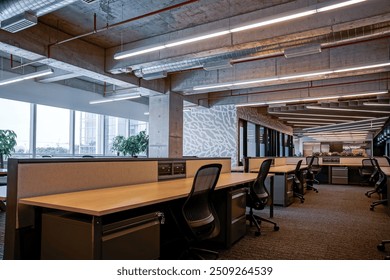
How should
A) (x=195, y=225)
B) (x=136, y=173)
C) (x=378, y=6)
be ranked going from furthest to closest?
1. (x=378, y=6)
2. (x=136, y=173)
3. (x=195, y=225)

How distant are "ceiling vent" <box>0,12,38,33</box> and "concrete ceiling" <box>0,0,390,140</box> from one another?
1.16 feet

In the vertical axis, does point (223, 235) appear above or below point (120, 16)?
below

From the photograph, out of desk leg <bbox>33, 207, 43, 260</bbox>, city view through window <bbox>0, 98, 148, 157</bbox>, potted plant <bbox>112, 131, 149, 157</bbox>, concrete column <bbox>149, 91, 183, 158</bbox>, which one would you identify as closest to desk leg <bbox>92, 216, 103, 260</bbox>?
desk leg <bbox>33, 207, 43, 260</bbox>

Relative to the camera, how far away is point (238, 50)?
505 centimetres

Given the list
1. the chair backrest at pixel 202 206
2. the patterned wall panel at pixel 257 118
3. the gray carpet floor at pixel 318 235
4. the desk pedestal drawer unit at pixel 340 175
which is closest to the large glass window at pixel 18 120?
the gray carpet floor at pixel 318 235

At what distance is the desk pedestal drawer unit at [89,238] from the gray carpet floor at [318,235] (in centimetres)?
112

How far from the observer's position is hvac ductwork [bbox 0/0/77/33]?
11.3 ft

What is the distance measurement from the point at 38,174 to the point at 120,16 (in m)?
3.56

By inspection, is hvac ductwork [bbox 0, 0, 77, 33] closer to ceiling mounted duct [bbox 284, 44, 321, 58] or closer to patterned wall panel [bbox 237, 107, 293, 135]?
ceiling mounted duct [bbox 284, 44, 321, 58]

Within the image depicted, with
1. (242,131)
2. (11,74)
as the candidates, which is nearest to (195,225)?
(11,74)

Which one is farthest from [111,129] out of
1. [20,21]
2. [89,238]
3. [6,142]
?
[89,238]

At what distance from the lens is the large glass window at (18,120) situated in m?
7.84

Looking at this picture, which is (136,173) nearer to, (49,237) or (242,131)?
(49,237)

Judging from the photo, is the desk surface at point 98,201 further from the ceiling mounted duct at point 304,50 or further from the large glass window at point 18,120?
the large glass window at point 18,120
